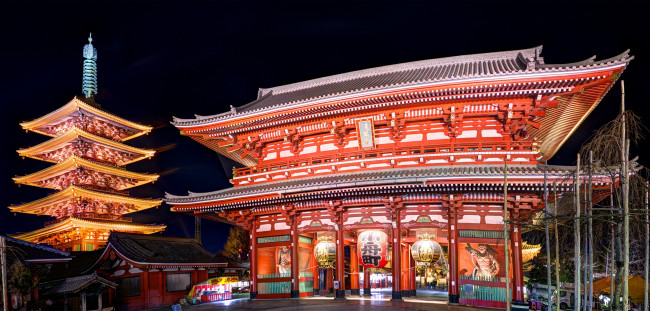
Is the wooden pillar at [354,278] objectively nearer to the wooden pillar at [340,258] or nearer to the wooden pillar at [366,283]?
the wooden pillar at [366,283]

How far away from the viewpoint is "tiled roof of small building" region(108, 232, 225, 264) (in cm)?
2806

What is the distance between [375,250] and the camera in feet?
81.5

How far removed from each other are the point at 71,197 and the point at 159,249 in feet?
58.0

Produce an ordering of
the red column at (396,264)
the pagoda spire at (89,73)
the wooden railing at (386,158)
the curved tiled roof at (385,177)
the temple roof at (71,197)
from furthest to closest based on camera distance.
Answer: the pagoda spire at (89,73) < the temple roof at (71,197) < the red column at (396,264) < the wooden railing at (386,158) < the curved tiled roof at (385,177)

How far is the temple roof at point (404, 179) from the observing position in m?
20.8

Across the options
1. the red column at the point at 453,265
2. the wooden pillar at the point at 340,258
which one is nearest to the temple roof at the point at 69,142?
the wooden pillar at the point at 340,258

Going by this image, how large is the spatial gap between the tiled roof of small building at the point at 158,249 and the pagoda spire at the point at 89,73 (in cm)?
2397

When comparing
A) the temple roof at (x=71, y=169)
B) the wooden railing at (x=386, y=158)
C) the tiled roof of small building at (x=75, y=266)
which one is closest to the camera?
the wooden railing at (x=386, y=158)

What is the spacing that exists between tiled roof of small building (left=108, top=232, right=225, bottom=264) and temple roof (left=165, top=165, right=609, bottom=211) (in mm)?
4601

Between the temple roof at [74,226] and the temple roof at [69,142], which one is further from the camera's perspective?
the temple roof at [69,142]

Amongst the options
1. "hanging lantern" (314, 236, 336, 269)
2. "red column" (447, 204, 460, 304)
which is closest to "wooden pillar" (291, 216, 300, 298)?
"hanging lantern" (314, 236, 336, 269)

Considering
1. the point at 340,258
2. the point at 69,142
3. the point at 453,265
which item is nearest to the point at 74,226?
the point at 69,142

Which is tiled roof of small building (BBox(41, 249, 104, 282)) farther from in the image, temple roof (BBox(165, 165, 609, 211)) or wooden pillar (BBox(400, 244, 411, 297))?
wooden pillar (BBox(400, 244, 411, 297))

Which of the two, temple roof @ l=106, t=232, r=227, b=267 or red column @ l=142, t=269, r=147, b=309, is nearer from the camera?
red column @ l=142, t=269, r=147, b=309
